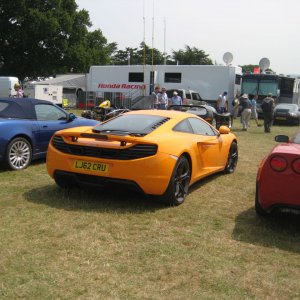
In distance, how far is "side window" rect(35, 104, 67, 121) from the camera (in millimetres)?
8188

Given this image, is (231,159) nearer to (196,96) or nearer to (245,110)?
(245,110)

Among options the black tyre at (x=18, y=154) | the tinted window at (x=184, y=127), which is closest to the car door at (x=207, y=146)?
the tinted window at (x=184, y=127)

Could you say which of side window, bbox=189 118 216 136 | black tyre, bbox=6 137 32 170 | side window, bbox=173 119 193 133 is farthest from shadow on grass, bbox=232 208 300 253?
black tyre, bbox=6 137 32 170

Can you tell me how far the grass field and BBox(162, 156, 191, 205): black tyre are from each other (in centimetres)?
13

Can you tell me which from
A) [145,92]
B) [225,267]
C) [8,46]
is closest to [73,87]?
[8,46]

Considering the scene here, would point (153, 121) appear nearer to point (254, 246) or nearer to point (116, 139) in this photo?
point (116, 139)

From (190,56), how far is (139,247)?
70.4 metres

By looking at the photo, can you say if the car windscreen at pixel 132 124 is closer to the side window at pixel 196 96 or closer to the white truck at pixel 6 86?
the side window at pixel 196 96

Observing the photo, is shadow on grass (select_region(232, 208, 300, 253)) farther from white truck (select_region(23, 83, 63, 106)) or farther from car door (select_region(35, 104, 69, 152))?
white truck (select_region(23, 83, 63, 106))

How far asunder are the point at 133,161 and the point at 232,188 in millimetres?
2316

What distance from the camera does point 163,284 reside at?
135 inches

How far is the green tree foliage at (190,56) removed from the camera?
72250 millimetres

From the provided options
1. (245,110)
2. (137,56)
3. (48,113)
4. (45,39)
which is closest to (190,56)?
(137,56)

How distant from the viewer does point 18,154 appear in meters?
7.64
